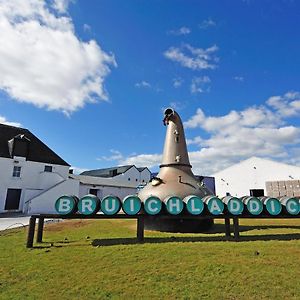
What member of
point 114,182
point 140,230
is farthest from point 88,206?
point 114,182

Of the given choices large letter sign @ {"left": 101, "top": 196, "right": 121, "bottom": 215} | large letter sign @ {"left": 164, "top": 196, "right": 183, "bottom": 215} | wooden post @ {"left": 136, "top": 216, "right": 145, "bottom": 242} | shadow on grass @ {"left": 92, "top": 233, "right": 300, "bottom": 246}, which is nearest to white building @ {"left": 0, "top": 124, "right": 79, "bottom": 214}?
large letter sign @ {"left": 101, "top": 196, "right": 121, "bottom": 215}

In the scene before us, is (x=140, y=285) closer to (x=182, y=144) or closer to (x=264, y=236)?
(x=264, y=236)

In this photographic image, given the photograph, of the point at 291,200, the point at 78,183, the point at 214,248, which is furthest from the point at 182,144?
the point at 78,183

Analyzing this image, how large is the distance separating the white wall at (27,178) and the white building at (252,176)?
86.2 feet

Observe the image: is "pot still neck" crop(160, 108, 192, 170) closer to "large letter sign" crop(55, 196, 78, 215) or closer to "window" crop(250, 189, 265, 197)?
"large letter sign" crop(55, 196, 78, 215)

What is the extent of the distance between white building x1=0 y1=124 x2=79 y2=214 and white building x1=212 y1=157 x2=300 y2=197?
2464 cm

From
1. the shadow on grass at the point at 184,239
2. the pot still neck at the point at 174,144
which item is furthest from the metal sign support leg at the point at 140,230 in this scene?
the pot still neck at the point at 174,144

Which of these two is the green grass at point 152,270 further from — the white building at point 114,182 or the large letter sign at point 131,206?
the white building at point 114,182

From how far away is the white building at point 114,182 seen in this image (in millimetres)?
37969

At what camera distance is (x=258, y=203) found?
455 inches

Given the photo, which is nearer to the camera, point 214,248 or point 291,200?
point 214,248

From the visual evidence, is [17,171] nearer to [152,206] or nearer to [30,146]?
[30,146]

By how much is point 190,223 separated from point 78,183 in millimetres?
23729

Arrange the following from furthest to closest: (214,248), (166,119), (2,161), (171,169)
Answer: (2,161)
(166,119)
(171,169)
(214,248)
